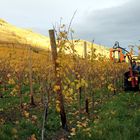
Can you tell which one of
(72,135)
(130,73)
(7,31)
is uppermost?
(7,31)

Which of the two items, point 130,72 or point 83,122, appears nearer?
point 83,122

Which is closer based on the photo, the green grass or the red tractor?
the green grass

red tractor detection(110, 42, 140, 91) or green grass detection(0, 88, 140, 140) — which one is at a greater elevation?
red tractor detection(110, 42, 140, 91)

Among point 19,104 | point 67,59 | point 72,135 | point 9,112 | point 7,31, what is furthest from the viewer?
point 7,31

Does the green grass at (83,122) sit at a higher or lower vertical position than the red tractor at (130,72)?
lower

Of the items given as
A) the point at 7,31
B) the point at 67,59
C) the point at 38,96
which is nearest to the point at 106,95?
the point at 38,96

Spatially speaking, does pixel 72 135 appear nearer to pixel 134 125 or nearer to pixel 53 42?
pixel 134 125

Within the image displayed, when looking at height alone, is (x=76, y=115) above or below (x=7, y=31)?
below

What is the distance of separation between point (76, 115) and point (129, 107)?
2.34m

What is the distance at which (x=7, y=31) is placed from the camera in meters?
121

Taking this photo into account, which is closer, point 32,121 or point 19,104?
point 32,121

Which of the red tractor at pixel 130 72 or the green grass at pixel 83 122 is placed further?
the red tractor at pixel 130 72

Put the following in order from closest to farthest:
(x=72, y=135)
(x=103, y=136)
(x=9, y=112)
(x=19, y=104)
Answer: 1. (x=103, y=136)
2. (x=72, y=135)
3. (x=9, y=112)
4. (x=19, y=104)

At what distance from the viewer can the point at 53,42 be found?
36.9ft
